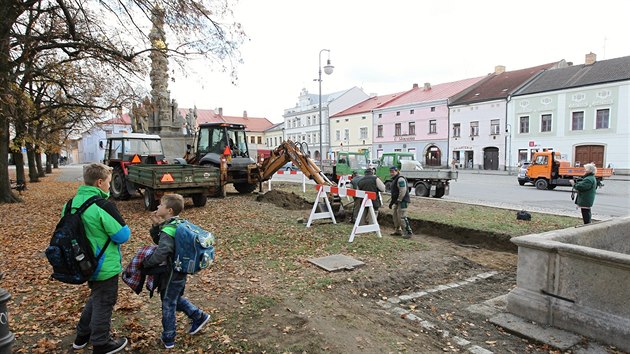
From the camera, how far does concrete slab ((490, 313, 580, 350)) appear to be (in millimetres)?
3754

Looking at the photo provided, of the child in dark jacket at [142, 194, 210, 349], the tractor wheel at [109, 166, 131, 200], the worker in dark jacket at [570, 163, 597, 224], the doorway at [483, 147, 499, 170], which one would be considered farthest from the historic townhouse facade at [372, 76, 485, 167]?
the child in dark jacket at [142, 194, 210, 349]

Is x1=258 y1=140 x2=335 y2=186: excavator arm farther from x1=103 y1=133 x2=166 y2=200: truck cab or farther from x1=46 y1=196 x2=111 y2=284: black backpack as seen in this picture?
x1=46 y1=196 x2=111 y2=284: black backpack

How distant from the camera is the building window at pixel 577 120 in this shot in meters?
33.5

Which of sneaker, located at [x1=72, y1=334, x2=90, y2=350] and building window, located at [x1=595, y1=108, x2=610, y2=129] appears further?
building window, located at [x1=595, y1=108, x2=610, y2=129]

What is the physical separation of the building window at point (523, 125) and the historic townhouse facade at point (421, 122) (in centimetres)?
795

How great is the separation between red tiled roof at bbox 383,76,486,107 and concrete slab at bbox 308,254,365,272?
4139 centimetres

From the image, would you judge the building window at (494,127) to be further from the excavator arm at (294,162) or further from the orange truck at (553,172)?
the excavator arm at (294,162)

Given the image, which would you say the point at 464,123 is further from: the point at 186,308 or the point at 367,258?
the point at 186,308

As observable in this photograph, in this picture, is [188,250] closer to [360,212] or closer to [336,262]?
[336,262]

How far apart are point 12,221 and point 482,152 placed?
1574 inches

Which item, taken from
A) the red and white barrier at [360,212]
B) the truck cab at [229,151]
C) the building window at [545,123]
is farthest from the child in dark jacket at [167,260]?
the building window at [545,123]

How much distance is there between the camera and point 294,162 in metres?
12.5

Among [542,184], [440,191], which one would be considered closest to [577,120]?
[542,184]

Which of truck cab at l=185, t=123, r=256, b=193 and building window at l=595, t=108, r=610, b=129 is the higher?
building window at l=595, t=108, r=610, b=129
